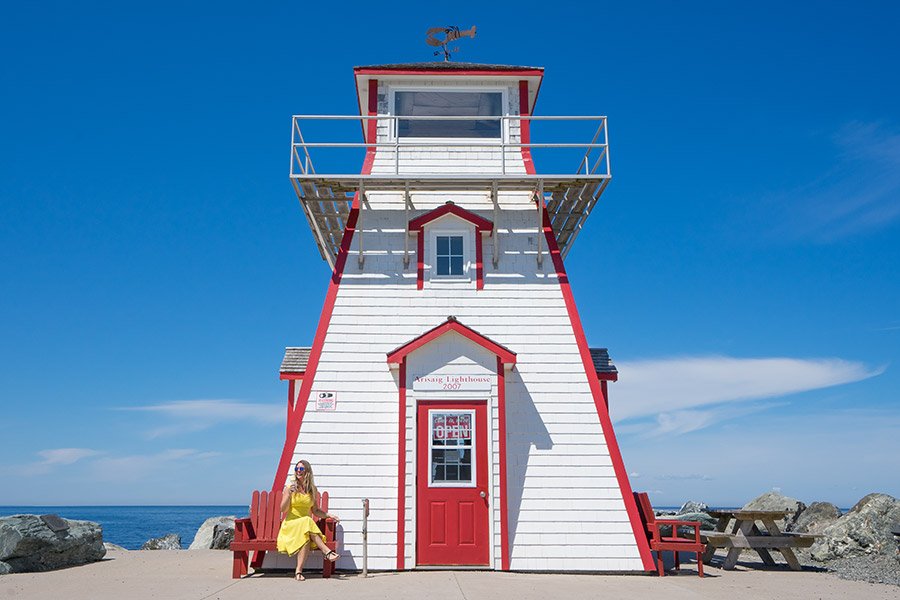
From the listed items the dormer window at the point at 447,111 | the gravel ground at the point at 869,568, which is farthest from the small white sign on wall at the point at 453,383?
the gravel ground at the point at 869,568

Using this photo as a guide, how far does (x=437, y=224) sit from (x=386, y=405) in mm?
3416

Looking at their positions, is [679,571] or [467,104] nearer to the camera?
[679,571]

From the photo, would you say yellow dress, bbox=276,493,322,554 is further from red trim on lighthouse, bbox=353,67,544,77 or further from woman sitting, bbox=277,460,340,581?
red trim on lighthouse, bbox=353,67,544,77

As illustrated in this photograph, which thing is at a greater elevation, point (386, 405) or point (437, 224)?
point (437, 224)

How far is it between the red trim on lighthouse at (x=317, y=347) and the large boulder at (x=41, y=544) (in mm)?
3993

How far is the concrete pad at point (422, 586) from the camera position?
9523 millimetres

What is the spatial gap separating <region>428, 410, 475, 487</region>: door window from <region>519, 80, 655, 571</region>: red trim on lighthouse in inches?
87.0

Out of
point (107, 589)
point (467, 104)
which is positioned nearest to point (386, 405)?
point (107, 589)

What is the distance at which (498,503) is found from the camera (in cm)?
1212

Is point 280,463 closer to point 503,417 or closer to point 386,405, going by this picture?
point 386,405

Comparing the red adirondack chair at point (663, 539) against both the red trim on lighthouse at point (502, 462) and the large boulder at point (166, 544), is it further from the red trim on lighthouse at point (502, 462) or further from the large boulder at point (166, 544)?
the large boulder at point (166, 544)

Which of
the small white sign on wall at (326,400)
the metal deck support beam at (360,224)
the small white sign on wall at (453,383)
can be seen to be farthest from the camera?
the metal deck support beam at (360,224)

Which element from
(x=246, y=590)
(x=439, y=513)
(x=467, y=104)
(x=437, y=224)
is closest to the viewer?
(x=246, y=590)

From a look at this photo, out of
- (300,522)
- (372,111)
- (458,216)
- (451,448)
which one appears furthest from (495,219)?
(300,522)
